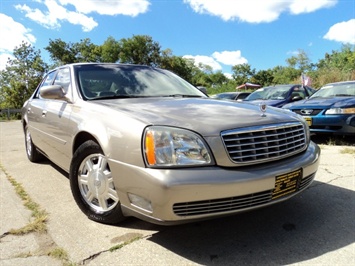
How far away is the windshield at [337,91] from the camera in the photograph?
23.0ft

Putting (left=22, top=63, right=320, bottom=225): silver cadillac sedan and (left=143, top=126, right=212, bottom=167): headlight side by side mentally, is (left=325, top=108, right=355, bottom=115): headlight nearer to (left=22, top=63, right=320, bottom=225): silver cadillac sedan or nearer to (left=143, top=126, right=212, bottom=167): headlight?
(left=22, top=63, right=320, bottom=225): silver cadillac sedan

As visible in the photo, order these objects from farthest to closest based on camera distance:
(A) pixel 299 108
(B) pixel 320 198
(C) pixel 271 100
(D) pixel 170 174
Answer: (C) pixel 271 100 < (A) pixel 299 108 < (B) pixel 320 198 < (D) pixel 170 174

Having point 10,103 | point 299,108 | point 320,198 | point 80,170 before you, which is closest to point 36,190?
point 80,170

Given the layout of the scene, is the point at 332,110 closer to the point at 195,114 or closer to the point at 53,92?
the point at 195,114

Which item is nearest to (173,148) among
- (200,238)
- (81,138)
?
(200,238)

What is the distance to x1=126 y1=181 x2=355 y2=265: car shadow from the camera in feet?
7.10

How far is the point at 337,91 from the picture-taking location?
725 cm

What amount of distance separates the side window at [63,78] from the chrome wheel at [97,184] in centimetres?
105

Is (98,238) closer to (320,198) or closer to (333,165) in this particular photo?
(320,198)

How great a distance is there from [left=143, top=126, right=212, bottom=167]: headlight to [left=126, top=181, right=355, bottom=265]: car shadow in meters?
0.67

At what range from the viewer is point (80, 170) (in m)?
2.83

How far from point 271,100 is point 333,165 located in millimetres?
4305

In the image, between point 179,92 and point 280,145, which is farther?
point 179,92

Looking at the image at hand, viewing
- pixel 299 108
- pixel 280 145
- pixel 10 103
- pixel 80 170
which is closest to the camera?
pixel 280 145
